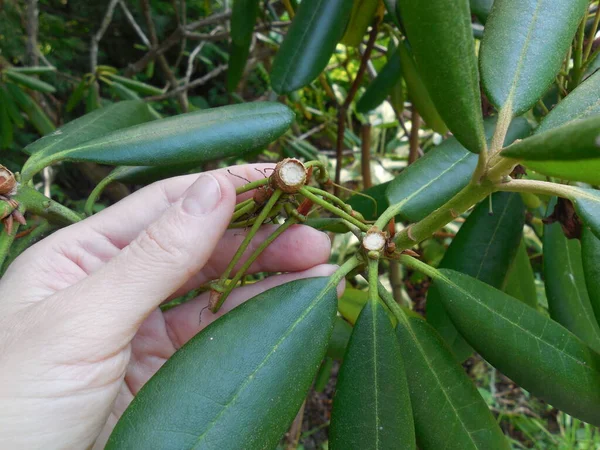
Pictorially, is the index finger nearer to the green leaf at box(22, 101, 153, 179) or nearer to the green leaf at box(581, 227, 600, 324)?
the green leaf at box(22, 101, 153, 179)

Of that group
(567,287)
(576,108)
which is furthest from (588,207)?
(567,287)

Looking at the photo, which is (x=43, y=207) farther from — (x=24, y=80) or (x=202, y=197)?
(x=24, y=80)

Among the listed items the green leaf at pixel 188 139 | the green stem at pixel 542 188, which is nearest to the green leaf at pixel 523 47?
the green stem at pixel 542 188

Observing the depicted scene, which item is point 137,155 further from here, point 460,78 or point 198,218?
point 460,78

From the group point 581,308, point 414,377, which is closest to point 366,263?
point 414,377

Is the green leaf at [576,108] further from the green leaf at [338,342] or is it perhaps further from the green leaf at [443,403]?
the green leaf at [338,342]
